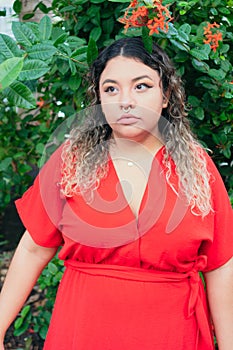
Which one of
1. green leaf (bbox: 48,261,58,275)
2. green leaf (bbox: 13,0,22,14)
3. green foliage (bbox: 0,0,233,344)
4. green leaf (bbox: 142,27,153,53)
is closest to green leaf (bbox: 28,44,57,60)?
green foliage (bbox: 0,0,233,344)

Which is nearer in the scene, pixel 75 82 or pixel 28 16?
pixel 75 82

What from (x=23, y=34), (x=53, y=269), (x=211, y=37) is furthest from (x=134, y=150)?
(x=53, y=269)

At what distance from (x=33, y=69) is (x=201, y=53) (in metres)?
0.61

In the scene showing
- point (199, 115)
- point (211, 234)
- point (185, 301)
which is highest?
point (199, 115)

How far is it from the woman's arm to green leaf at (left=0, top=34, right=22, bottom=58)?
2.44 feet

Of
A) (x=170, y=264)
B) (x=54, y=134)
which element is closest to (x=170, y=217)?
(x=170, y=264)

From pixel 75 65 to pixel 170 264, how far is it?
0.69m

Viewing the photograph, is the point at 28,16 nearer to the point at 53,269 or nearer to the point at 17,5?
the point at 17,5

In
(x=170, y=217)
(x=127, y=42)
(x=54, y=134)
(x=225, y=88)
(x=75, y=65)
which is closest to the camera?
(x=170, y=217)

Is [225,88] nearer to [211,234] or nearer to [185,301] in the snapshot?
[211,234]

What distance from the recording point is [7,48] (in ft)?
4.81

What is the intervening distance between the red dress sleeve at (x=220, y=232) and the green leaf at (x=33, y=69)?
1.67ft

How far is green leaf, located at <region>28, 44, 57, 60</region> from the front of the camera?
1.55 meters

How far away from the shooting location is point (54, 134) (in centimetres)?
222
